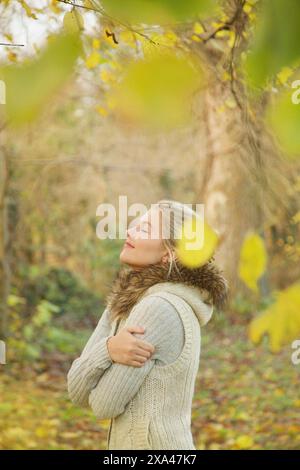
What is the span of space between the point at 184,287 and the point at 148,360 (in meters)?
0.22

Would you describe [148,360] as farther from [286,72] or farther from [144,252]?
[286,72]

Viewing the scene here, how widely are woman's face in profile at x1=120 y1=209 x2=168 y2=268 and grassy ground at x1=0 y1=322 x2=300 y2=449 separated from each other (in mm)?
2692

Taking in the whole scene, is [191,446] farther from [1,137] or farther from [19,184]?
[19,184]

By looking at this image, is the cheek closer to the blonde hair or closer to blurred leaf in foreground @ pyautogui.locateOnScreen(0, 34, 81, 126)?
the blonde hair

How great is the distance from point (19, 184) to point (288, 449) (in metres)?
3.30

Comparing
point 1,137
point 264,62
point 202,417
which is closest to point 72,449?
point 202,417

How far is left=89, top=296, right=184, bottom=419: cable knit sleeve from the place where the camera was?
153 cm

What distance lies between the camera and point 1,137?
17.3 feet

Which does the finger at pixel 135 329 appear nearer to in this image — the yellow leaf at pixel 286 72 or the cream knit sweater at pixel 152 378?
the cream knit sweater at pixel 152 378

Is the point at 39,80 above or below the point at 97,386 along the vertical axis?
above

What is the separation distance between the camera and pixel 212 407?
195 inches

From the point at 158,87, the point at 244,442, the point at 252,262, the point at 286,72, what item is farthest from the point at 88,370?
the point at 244,442

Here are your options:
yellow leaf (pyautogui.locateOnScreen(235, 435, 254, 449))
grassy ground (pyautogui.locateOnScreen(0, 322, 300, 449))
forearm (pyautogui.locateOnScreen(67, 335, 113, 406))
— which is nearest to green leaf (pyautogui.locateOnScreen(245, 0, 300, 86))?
forearm (pyautogui.locateOnScreen(67, 335, 113, 406))

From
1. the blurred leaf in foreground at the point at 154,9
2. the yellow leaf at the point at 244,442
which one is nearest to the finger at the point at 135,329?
the blurred leaf in foreground at the point at 154,9
